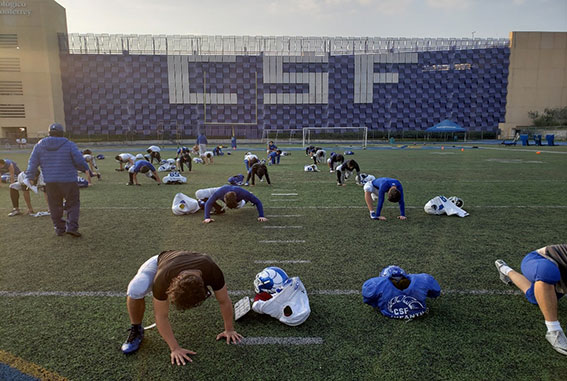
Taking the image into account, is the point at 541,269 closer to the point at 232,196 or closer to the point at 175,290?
the point at 175,290

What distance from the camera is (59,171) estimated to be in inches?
247

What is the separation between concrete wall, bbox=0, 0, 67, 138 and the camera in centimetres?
5025

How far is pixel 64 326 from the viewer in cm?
352

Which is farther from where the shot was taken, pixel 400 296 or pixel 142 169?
pixel 142 169

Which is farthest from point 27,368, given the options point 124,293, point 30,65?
point 30,65

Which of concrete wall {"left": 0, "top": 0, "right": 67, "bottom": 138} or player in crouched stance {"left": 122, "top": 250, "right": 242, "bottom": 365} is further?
concrete wall {"left": 0, "top": 0, "right": 67, "bottom": 138}

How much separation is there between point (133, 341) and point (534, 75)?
224 feet

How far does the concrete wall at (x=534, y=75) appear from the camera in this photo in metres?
54.9

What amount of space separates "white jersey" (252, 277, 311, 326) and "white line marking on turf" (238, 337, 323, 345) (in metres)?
0.21

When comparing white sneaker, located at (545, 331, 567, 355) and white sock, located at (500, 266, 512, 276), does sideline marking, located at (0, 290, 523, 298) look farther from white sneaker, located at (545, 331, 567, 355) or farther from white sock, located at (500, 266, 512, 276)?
white sneaker, located at (545, 331, 567, 355)

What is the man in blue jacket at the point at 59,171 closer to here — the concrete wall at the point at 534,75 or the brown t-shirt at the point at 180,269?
the brown t-shirt at the point at 180,269

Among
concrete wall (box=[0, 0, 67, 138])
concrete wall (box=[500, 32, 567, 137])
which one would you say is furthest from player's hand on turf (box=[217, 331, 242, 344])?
concrete wall (box=[500, 32, 567, 137])

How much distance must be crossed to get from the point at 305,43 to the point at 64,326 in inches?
2377

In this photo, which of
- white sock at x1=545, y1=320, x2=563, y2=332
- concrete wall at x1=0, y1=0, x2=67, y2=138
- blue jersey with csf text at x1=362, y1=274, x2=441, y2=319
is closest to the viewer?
white sock at x1=545, y1=320, x2=563, y2=332
